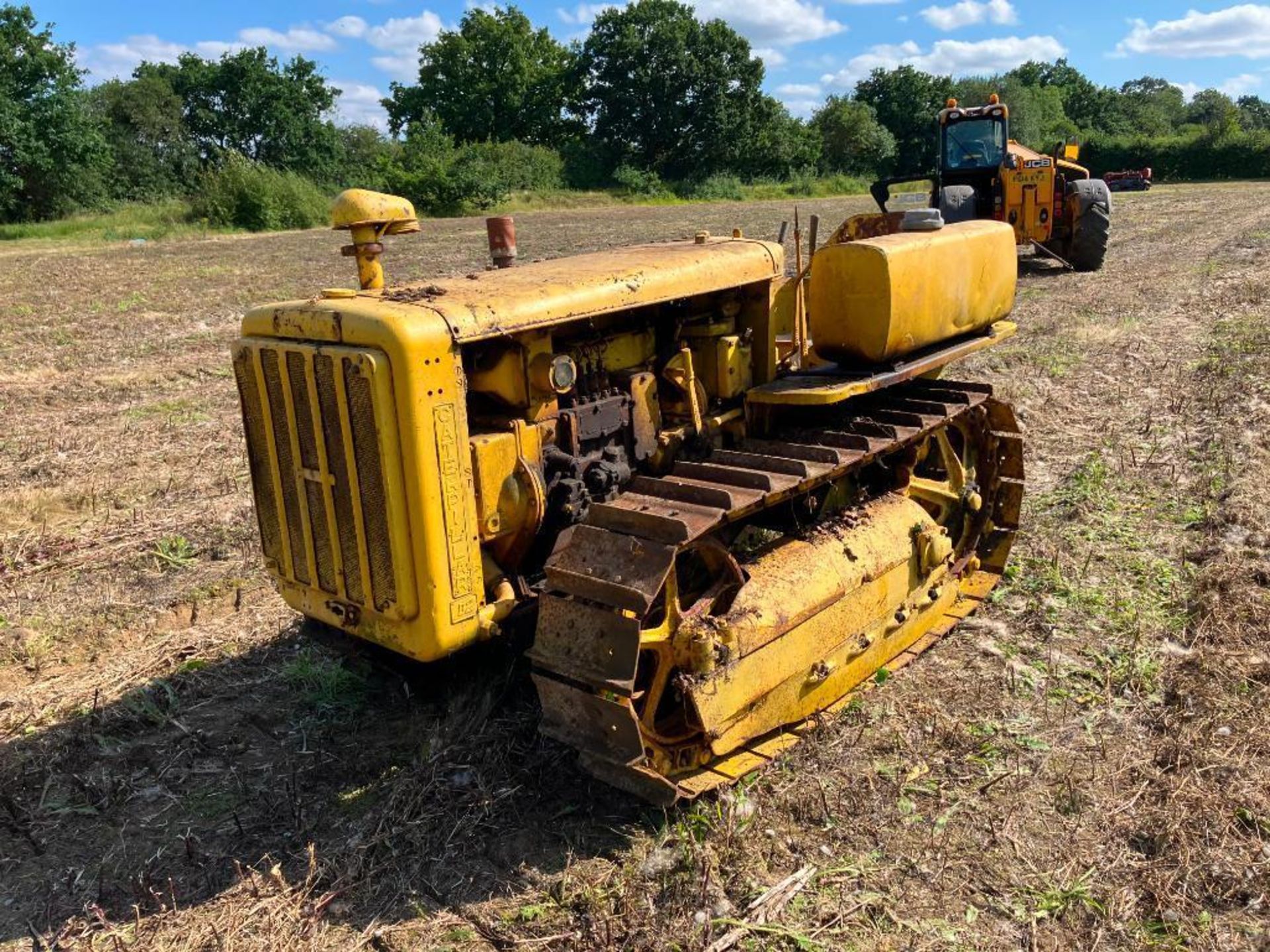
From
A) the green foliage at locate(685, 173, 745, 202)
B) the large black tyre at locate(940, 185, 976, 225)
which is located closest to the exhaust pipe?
the large black tyre at locate(940, 185, 976, 225)

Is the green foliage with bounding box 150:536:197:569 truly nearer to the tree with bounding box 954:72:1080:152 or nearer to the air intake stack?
the air intake stack

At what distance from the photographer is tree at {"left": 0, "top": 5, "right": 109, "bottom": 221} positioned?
3803 cm

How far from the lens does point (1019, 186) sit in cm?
1522

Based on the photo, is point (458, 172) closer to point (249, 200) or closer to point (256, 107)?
point (249, 200)

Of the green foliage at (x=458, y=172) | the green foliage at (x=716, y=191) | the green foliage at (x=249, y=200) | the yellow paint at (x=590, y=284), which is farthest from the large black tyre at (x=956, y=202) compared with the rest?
the green foliage at (x=716, y=191)

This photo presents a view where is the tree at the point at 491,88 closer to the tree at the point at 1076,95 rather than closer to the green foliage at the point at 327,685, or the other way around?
the tree at the point at 1076,95

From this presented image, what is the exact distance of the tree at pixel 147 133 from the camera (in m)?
46.9

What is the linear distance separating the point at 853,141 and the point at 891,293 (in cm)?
5594

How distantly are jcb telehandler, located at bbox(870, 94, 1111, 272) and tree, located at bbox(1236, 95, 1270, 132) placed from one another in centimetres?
7004

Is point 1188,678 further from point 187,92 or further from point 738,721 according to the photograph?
point 187,92

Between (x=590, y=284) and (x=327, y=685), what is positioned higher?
(x=590, y=284)

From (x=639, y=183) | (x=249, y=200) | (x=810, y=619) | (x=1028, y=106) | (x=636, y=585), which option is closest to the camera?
(x=636, y=585)

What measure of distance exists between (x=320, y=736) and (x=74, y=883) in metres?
1.04

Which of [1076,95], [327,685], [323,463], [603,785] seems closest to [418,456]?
[323,463]
